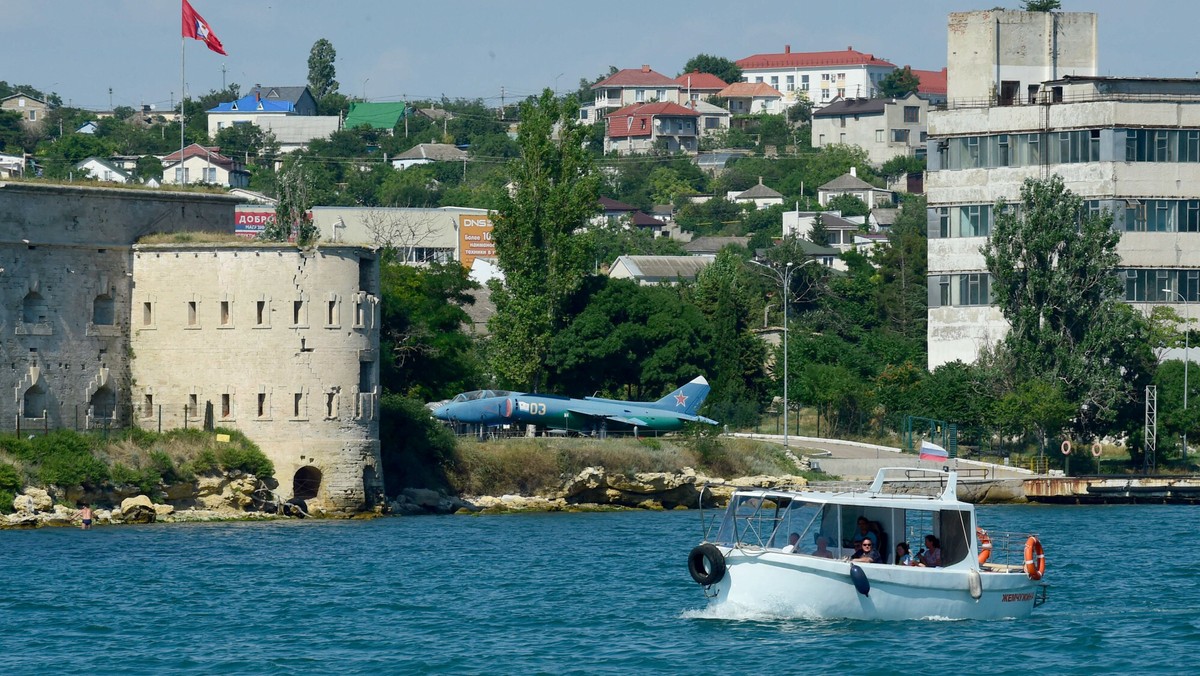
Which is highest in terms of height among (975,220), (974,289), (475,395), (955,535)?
(975,220)

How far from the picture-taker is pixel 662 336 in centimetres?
8662

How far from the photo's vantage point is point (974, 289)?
93125 millimetres

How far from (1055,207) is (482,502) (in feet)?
96.2

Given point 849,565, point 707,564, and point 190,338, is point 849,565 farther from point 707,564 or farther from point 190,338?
point 190,338

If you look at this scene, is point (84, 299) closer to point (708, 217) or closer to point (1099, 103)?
point (1099, 103)

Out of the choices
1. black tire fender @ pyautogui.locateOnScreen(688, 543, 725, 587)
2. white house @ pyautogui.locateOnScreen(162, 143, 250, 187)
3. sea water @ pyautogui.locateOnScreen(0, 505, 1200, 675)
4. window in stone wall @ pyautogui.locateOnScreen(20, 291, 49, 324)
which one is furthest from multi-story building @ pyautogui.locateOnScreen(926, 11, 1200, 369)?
white house @ pyautogui.locateOnScreen(162, 143, 250, 187)

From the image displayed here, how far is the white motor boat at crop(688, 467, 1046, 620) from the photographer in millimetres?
39031

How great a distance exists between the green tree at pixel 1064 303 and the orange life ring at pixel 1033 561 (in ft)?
137

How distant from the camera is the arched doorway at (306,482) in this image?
208 feet

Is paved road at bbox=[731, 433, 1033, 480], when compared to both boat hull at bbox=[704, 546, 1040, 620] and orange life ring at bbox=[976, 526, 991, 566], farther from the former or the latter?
boat hull at bbox=[704, 546, 1040, 620]

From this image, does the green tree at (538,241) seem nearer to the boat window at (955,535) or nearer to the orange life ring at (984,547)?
the orange life ring at (984,547)

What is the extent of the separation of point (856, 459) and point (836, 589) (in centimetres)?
4319

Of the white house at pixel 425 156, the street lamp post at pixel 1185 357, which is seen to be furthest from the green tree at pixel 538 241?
the white house at pixel 425 156

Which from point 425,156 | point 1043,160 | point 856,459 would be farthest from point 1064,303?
point 425,156
